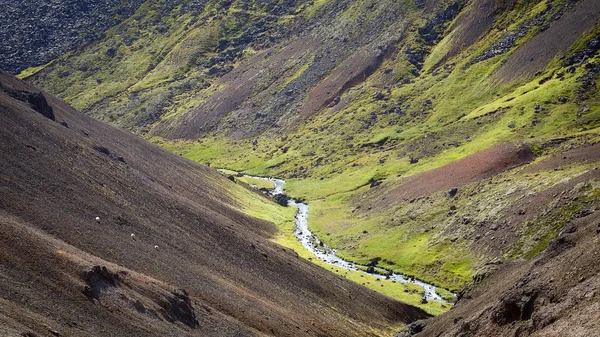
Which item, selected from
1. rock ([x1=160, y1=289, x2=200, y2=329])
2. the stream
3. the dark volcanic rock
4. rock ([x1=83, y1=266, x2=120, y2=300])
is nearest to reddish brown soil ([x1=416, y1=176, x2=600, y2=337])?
rock ([x1=160, y1=289, x2=200, y2=329])

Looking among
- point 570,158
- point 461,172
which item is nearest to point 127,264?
point 570,158

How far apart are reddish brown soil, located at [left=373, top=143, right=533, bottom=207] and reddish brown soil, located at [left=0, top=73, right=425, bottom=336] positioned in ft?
194

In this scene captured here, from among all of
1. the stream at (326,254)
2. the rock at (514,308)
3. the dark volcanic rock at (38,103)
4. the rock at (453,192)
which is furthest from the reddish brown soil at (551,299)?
the dark volcanic rock at (38,103)

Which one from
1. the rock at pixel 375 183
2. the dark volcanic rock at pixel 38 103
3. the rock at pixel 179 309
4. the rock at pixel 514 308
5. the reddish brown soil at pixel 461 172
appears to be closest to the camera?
the rock at pixel 514 308

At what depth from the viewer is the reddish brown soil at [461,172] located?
159 m

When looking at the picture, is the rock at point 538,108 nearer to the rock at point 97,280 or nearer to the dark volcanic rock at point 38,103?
the dark volcanic rock at point 38,103

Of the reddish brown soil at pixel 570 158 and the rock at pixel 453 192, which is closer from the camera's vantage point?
the reddish brown soil at pixel 570 158

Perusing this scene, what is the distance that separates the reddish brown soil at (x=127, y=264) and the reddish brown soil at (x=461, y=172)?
59.2m

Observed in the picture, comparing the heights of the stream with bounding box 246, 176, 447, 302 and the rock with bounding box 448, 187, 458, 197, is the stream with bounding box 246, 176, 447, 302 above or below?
below

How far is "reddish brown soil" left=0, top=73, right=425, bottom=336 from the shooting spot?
63500 millimetres

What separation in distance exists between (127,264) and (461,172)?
10873 cm

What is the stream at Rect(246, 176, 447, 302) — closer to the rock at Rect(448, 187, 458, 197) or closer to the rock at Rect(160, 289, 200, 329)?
the rock at Rect(448, 187, 458, 197)

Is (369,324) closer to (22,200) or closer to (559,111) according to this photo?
(22,200)

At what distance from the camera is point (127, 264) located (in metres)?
79.8
